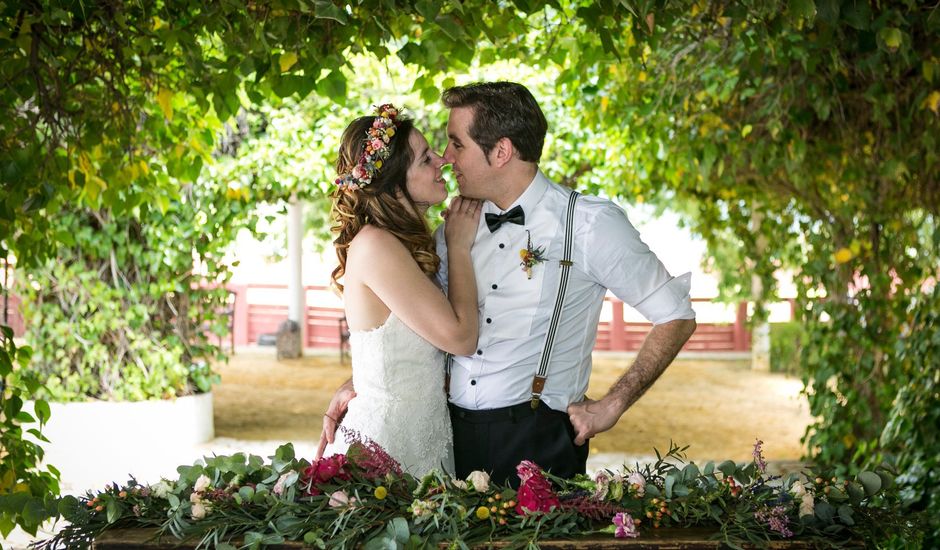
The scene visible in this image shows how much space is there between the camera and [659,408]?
1116 cm

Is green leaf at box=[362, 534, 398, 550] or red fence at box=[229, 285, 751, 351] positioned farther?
red fence at box=[229, 285, 751, 351]

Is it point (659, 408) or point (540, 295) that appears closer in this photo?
point (540, 295)

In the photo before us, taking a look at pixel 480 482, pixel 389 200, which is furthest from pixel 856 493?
pixel 389 200

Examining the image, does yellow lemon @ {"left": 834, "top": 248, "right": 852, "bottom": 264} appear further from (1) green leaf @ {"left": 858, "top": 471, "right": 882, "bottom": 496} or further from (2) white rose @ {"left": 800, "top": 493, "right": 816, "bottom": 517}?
(2) white rose @ {"left": 800, "top": 493, "right": 816, "bottom": 517}

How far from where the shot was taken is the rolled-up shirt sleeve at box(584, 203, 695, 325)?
262cm

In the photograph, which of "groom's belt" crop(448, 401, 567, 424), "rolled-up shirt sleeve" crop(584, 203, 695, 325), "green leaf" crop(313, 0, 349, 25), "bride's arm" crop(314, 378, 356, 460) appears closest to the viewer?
"green leaf" crop(313, 0, 349, 25)

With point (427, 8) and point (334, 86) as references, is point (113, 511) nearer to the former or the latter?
point (427, 8)

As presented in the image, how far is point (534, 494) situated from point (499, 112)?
1.10 meters

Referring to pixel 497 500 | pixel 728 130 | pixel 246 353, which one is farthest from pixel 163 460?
pixel 246 353

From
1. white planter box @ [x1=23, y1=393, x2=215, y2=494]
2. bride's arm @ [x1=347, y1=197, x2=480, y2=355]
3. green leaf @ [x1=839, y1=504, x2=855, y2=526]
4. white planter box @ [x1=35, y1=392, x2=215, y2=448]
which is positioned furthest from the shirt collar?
white planter box @ [x1=35, y1=392, x2=215, y2=448]

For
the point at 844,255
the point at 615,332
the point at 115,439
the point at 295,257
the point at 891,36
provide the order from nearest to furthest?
the point at 891,36
the point at 844,255
the point at 115,439
the point at 295,257
the point at 615,332

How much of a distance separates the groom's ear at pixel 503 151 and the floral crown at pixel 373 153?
29cm

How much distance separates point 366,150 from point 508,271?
0.52 meters

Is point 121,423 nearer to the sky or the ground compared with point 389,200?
nearer to the ground
